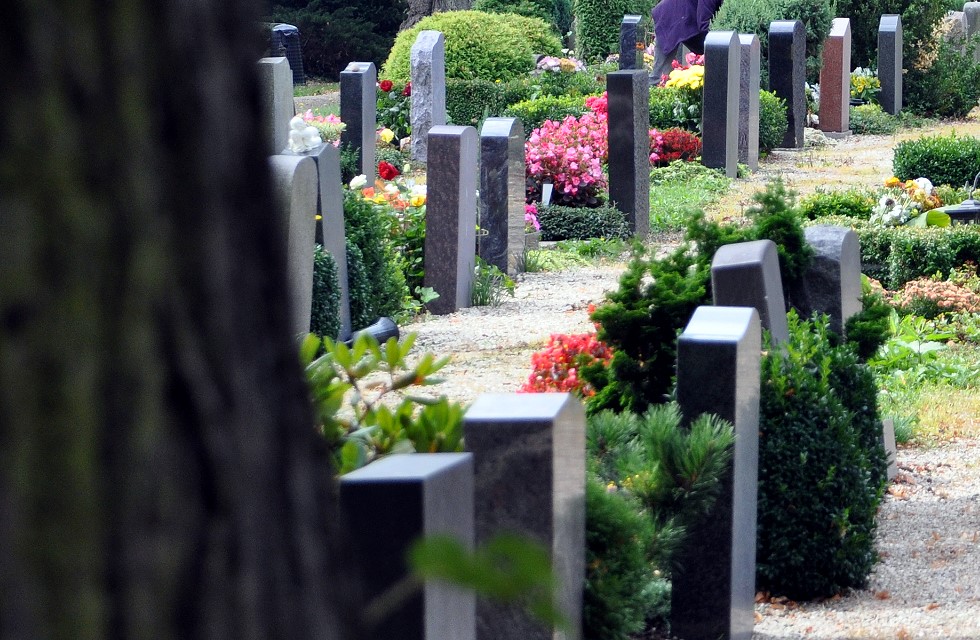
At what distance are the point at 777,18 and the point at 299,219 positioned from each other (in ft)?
39.7

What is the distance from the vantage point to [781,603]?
13.6ft

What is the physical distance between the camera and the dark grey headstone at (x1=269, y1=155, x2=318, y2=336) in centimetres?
631

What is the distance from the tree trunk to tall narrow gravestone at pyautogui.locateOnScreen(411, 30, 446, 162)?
49.5ft

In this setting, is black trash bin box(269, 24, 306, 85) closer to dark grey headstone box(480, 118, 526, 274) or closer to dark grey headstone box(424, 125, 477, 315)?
dark grey headstone box(480, 118, 526, 274)

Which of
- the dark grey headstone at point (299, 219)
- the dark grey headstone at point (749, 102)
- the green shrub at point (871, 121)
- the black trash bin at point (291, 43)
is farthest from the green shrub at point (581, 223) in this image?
the black trash bin at point (291, 43)

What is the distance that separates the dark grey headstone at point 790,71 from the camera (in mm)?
16531

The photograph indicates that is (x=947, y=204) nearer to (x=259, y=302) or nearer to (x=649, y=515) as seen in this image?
(x=649, y=515)

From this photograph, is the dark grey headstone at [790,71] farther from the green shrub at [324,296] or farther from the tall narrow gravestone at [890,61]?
the green shrub at [324,296]

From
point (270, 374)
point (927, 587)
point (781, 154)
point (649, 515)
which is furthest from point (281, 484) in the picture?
point (781, 154)

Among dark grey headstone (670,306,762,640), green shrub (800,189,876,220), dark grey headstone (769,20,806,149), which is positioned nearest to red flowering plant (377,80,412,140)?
dark grey headstone (769,20,806,149)

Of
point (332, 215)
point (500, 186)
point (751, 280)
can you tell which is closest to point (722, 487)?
point (751, 280)

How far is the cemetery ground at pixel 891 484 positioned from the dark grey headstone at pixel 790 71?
580cm

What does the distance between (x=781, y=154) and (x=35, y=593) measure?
16.1 metres

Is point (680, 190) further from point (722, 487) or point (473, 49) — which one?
point (722, 487)
